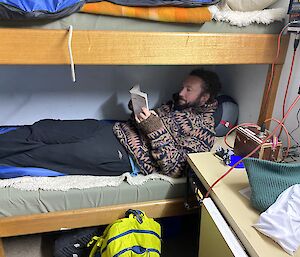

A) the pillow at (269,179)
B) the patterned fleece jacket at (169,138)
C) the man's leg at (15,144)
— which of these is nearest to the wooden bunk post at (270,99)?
the patterned fleece jacket at (169,138)

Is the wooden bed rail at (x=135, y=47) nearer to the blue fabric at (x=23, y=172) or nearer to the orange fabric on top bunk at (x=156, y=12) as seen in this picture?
the orange fabric on top bunk at (x=156, y=12)

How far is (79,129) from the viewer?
1.48 metres

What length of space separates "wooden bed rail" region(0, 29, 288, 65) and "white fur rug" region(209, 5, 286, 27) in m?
0.05

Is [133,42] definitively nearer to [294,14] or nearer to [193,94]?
[193,94]

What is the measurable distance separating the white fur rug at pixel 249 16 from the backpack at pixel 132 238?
0.88 m

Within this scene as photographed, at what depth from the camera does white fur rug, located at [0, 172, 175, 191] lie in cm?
117

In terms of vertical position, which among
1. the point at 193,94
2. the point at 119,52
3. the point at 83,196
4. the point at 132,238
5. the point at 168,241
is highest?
the point at 119,52

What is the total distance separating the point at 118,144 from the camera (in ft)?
4.54

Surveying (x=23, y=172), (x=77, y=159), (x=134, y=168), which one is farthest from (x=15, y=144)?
(x=134, y=168)

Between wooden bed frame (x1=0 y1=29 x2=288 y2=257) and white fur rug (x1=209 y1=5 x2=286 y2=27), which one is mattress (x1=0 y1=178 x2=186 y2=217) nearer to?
wooden bed frame (x1=0 y1=29 x2=288 y2=257)

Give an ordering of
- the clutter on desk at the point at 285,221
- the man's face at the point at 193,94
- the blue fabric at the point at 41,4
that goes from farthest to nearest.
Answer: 1. the man's face at the point at 193,94
2. the blue fabric at the point at 41,4
3. the clutter on desk at the point at 285,221

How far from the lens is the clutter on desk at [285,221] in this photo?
69 cm

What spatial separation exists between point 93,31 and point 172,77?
0.92m

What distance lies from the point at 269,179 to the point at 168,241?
0.86m
